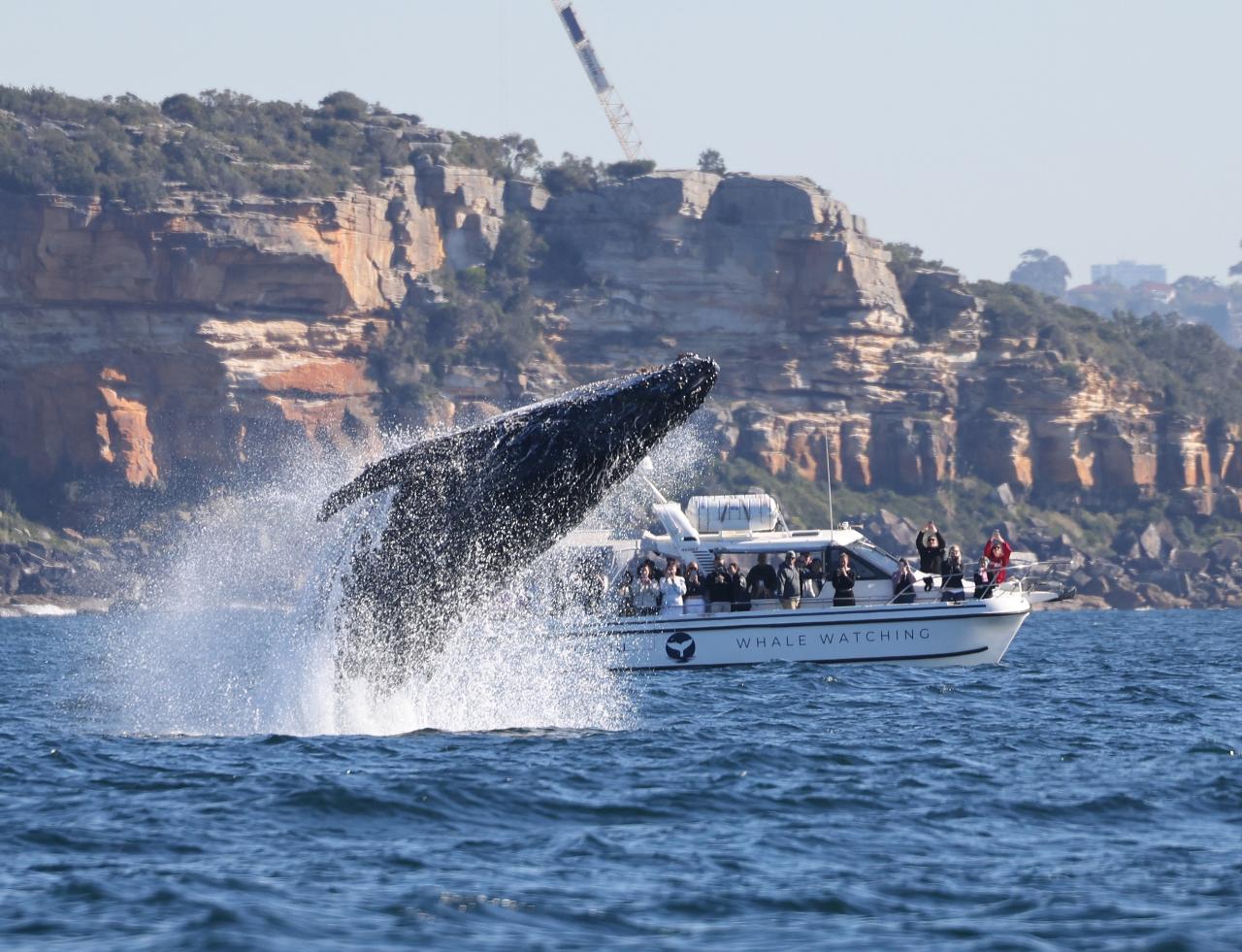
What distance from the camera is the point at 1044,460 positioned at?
396 ft

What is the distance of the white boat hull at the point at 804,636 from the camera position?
34.9 metres

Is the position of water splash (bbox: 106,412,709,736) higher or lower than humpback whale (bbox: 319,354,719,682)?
lower

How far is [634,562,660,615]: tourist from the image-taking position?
118 ft

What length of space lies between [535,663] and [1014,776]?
43.4 ft

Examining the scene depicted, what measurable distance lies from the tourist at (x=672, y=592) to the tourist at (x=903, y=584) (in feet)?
13.7

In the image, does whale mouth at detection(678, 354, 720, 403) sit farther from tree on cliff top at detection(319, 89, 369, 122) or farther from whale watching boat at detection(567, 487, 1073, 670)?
tree on cliff top at detection(319, 89, 369, 122)

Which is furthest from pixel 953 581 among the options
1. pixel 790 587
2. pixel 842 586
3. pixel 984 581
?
pixel 790 587

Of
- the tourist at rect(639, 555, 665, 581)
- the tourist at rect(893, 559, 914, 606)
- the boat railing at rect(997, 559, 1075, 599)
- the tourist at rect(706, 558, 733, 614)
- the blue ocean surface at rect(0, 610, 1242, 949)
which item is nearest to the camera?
the blue ocean surface at rect(0, 610, 1242, 949)

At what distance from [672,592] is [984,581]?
696cm

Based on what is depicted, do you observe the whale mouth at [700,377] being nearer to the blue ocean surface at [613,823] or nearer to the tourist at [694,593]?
the blue ocean surface at [613,823]

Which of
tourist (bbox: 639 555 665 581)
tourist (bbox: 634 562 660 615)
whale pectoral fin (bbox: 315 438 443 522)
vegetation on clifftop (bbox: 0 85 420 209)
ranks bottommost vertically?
tourist (bbox: 634 562 660 615)

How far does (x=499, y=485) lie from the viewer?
1809cm

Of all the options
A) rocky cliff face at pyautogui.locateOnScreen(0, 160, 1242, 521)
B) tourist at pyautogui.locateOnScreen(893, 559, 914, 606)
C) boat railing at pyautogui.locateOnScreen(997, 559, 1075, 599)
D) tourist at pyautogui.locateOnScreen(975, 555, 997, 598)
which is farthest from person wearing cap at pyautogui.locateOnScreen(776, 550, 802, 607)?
rocky cliff face at pyautogui.locateOnScreen(0, 160, 1242, 521)

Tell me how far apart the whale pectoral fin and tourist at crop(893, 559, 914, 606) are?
19340 mm
